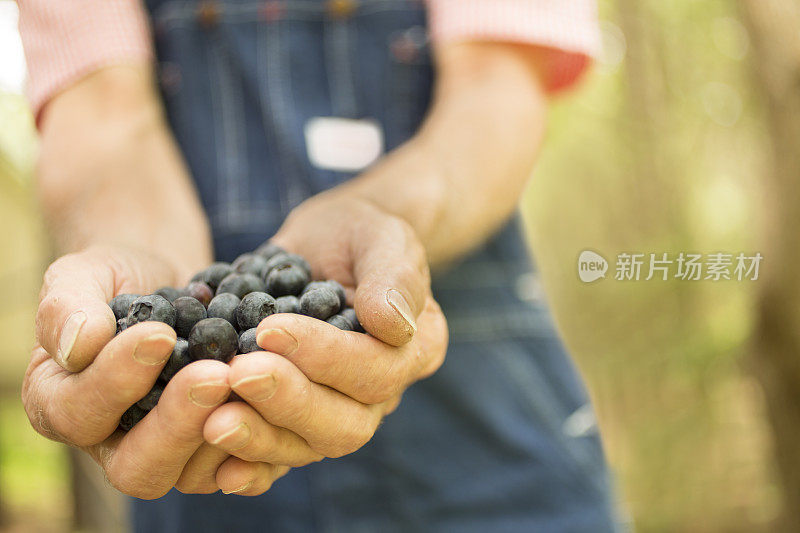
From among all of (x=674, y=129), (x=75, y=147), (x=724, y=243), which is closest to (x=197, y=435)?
(x=75, y=147)

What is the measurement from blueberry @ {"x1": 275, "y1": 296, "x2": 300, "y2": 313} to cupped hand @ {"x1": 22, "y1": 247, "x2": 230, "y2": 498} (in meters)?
0.10

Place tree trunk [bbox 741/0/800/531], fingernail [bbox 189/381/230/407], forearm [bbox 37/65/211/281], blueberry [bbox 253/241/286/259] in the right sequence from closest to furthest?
fingernail [bbox 189/381/230/407], blueberry [bbox 253/241/286/259], forearm [bbox 37/65/211/281], tree trunk [bbox 741/0/800/531]

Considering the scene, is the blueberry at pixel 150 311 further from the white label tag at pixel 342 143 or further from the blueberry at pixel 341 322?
the white label tag at pixel 342 143

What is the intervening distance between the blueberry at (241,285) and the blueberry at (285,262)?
0.02 metres

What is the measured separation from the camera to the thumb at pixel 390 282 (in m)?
0.51

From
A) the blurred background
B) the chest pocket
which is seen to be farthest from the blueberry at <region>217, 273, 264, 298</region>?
the blurred background

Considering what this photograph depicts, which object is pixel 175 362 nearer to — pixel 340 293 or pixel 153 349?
pixel 153 349

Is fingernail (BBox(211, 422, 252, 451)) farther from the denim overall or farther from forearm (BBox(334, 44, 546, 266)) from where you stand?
the denim overall

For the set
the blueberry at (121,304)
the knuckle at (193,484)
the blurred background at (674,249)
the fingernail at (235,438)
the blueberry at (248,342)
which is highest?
the blueberry at (121,304)

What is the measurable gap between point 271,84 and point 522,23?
1.16ft

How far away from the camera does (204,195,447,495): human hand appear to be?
475mm

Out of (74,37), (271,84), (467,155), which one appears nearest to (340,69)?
(271,84)

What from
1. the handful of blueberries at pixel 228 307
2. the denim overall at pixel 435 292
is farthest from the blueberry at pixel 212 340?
the denim overall at pixel 435 292

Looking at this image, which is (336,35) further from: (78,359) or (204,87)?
(78,359)
